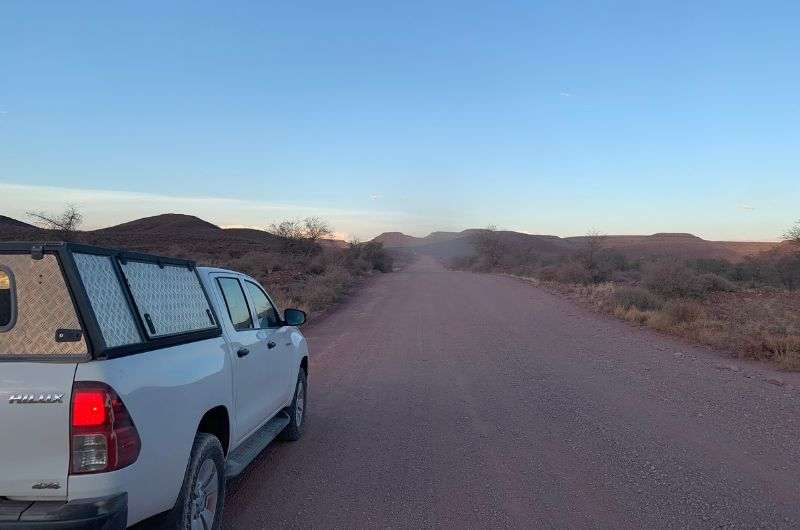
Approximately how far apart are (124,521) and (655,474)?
4.63 metres

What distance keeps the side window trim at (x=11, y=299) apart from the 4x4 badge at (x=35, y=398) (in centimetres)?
50

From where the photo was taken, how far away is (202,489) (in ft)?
14.0

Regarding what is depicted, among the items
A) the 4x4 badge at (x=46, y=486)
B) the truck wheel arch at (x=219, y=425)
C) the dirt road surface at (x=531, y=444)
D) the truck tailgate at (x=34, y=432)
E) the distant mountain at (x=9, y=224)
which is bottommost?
the dirt road surface at (x=531, y=444)

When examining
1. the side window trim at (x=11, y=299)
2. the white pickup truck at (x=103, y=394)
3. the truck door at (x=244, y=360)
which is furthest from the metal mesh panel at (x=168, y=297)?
the side window trim at (x=11, y=299)

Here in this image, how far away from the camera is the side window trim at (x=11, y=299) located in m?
3.48

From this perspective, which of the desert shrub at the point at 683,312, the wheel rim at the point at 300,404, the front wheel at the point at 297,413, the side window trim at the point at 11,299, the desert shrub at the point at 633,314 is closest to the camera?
the side window trim at the point at 11,299

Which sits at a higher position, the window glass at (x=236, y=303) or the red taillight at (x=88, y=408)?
the window glass at (x=236, y=303)

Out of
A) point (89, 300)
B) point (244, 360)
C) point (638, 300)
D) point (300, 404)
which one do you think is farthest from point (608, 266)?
point (89, 300)

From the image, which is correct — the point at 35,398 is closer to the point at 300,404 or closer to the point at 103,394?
the point at 103,394

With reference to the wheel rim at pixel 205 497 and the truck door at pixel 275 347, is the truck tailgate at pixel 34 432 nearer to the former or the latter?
the wheel rim at pixel 205 497

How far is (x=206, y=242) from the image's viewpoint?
54.6 m

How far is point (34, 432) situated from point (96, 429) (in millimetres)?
279

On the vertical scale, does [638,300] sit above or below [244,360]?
below

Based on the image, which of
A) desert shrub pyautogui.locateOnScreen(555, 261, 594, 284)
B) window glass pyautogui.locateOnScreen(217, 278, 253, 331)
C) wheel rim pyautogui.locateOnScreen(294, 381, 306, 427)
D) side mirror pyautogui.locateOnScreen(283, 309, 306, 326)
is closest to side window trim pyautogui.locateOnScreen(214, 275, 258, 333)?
window glass pyautogui.locateOnScreen(217, 278, 253, 331)
